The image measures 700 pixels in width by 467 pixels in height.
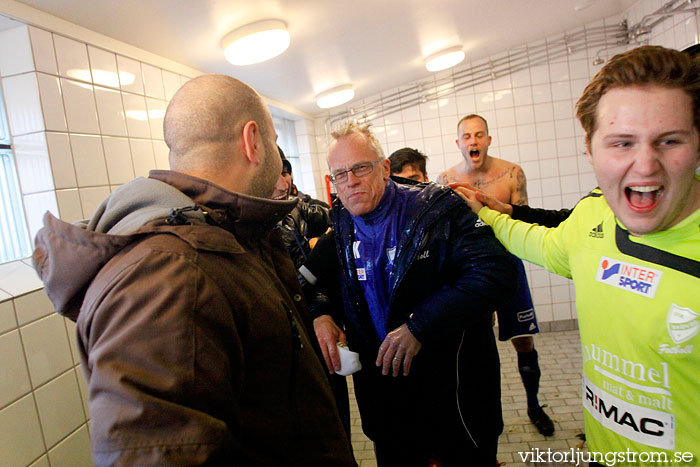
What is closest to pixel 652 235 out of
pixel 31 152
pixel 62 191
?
pixel 62 191

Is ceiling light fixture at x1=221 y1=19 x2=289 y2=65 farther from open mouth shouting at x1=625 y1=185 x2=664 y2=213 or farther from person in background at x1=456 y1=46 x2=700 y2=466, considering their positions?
open mouth shouting at x1=625 y1=185 x2=664 y2=213

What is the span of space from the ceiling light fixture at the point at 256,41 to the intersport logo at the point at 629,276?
6.04 ft

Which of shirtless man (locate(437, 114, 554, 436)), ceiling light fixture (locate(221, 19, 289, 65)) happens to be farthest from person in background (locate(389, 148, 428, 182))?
ceiling light fixture (locate(221, 19, 289, 65))

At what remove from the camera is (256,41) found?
6.71ft

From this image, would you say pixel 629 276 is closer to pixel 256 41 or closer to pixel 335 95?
pixel 256 41

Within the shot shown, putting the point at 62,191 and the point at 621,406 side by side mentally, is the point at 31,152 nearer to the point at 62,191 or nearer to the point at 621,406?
the point at 62,191

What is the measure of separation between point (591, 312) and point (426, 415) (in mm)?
714

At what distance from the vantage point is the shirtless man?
8.14 ft

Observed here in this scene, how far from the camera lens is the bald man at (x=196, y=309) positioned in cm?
55

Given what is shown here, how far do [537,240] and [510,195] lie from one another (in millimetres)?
1736

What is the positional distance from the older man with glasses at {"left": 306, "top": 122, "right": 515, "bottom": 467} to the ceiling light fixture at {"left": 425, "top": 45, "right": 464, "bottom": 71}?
7.02ft

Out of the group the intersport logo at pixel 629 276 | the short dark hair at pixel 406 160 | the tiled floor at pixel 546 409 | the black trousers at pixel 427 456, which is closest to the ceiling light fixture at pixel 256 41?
the short dark hair at pixel 406 160

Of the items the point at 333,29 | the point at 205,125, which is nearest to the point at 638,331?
the point at 205,125

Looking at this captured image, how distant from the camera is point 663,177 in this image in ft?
2.74
